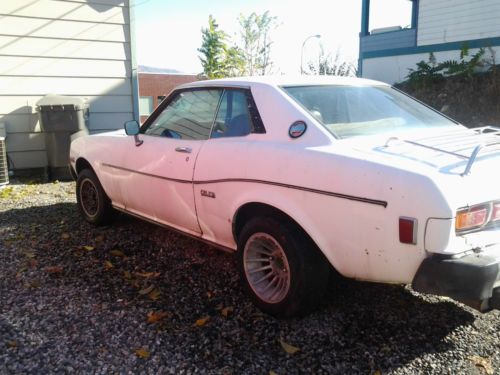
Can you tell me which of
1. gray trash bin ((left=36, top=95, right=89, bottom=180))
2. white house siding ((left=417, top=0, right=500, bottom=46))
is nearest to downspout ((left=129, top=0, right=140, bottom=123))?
gray trash bin ((left=36, top=95, right=89, bottom=180))

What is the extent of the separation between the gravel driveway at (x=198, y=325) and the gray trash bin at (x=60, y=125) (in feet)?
12.7

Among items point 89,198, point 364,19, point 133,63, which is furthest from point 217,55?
point 89,198

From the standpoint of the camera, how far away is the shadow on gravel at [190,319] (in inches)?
107

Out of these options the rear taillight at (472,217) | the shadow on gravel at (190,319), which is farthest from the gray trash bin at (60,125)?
the rear taillight at (472,217)

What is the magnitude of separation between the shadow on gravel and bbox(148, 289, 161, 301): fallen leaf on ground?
1 cm

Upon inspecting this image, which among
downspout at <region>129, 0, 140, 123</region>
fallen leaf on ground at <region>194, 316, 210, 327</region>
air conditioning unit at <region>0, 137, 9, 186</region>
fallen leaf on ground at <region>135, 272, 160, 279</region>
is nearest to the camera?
fallen leaf on ground at <region>194, 316, 210, 327</region>

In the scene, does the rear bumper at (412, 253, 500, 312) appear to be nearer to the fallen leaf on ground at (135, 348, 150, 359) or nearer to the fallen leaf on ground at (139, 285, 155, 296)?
the fallen leaf on ground at (135, 348, 150, 359)

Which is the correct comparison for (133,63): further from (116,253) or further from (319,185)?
(319,185)

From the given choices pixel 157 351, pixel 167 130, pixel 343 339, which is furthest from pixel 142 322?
pixel 167 130

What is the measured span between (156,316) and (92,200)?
2.46m

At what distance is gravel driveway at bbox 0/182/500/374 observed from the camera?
2.69m

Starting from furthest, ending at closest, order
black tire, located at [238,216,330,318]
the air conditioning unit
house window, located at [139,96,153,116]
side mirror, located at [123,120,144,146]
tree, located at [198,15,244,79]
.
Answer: house window, located at [139,96,153,116] < tree, located at [198,15,244,79] < the air conditioning unit < side mirror, located at [123,120,144,146] < black tire, located at [238,216,330,318]

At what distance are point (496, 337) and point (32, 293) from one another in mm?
3160

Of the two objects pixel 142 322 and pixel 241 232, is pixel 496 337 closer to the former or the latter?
pixel 241 232
